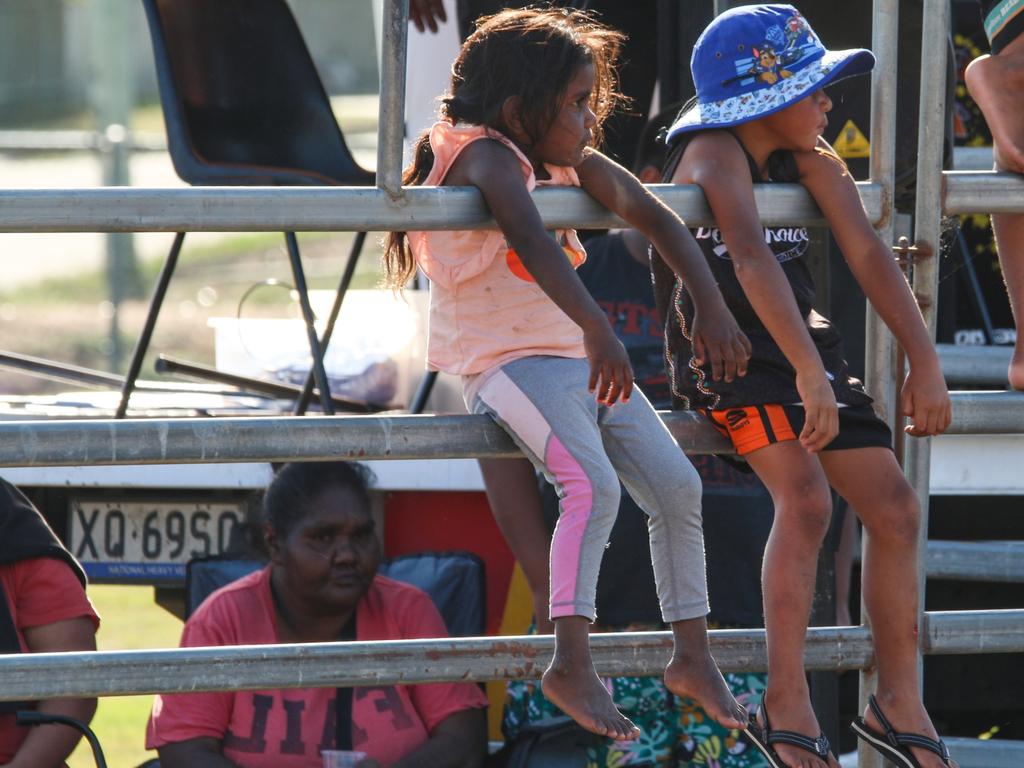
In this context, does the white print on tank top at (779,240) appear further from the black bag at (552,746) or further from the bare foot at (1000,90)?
the black bag at (552,746)

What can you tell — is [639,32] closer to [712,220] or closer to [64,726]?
[712,220]

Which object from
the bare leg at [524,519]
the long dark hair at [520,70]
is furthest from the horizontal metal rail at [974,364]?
the long dark hair at [520,70]

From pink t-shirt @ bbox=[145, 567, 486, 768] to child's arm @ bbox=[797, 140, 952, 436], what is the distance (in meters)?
1.54

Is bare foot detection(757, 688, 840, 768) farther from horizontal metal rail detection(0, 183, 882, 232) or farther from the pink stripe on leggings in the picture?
horizontal metal rail detection(0, 183, 882, 232)

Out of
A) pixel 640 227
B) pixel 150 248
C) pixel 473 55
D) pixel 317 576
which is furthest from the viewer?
pixel 150 248

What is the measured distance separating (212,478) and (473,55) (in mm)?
1990

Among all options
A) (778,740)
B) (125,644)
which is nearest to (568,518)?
(778,740)

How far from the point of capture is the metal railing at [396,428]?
215cm

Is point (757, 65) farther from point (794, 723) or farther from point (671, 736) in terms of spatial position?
point (671, 736)

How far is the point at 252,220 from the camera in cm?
215

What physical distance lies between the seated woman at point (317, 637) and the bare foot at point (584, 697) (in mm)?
1315

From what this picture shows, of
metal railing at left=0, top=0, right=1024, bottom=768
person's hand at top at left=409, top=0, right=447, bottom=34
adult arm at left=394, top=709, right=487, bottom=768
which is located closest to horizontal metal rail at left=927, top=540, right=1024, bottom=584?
metal railing at left=0, top=0, right=1024, bottom=768

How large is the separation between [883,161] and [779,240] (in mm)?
272

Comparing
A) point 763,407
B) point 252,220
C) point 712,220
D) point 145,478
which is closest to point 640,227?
point 712,220
